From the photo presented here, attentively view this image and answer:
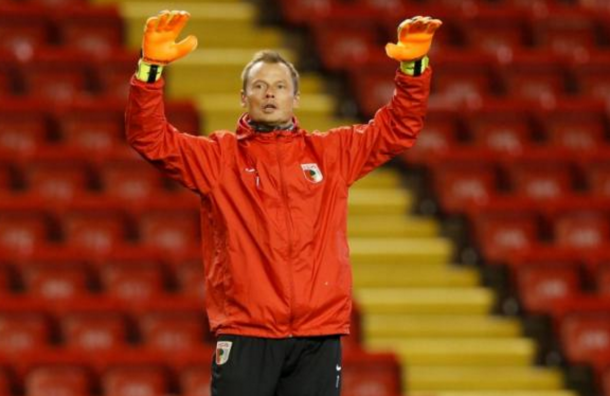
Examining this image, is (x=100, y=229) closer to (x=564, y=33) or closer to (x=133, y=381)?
(x=133, y=381)

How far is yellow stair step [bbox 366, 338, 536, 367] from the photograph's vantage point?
711 centimetres

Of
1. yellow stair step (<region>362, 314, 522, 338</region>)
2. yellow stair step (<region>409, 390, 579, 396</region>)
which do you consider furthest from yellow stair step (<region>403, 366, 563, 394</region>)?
yellow stair step (<region>362, 314, 522, 338</region>)

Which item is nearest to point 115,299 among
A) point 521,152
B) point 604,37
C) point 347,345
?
point 347,345

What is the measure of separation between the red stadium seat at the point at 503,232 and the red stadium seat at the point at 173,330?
1421 millimetres

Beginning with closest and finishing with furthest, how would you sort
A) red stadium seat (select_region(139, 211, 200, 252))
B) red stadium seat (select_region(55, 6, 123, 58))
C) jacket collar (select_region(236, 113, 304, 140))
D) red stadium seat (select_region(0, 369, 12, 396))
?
1. jacket collar (select_region(236, 113, 304, 140))
2. red stadium seat (select_region(0, 369, 12, 396))
3. red stadium seat (select_region(139, 211, 200, 252))
4. red stadium seat (select_region(55, 6, 123, 58))

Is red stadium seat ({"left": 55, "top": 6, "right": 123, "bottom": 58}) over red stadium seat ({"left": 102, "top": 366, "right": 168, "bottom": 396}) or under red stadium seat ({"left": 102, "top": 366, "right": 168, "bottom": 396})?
over

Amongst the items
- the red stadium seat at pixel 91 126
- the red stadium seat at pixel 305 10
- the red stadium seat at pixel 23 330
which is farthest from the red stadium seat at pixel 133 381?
the red stadium seat at pixel 305 10

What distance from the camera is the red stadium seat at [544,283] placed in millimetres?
7328

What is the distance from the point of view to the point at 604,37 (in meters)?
9.29

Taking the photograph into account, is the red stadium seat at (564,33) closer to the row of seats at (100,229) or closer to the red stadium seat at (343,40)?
the red stadium seat at (343,40)

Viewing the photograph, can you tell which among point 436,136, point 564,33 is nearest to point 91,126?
point 436,136

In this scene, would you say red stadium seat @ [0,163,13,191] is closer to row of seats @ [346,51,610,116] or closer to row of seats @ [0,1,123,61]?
row of seats @ [0,1,123,61]

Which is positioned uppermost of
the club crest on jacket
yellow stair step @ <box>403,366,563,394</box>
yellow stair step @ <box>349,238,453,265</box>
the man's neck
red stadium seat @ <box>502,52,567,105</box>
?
red stadium seat @ <box>502,52,567,105</box>

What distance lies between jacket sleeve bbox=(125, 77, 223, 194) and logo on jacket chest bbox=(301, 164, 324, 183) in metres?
0.20
